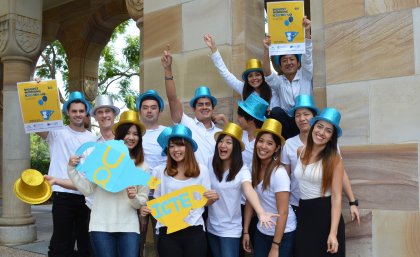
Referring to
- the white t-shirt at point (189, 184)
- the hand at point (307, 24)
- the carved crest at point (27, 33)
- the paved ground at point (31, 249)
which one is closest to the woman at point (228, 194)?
the white t-shirt at point (189, 184)

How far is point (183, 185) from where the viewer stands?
3.60m

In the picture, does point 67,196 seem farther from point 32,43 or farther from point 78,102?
point 32,43

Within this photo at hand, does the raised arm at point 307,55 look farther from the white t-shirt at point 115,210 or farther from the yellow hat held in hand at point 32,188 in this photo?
the yellow hat held in hand at point 32,188

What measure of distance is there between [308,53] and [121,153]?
1855 mm

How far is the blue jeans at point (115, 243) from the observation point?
3635mm

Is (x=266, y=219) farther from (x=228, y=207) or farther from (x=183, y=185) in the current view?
(x=183, y=185)

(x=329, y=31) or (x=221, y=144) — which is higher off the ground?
(x=329, y=31)

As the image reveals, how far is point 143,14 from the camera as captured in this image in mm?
5723


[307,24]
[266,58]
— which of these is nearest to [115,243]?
[266,58]

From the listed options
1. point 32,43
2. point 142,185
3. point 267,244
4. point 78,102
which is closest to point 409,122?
point 267,244

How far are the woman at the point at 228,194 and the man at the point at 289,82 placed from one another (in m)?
0.59

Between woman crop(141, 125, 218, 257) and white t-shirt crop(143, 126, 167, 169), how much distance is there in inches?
21.2

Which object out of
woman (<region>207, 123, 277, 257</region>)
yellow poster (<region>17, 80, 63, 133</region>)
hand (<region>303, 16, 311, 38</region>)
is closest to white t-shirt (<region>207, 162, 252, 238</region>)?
woman (<region>207, 123, 277, 257</region>)

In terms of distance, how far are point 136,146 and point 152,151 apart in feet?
1.20
